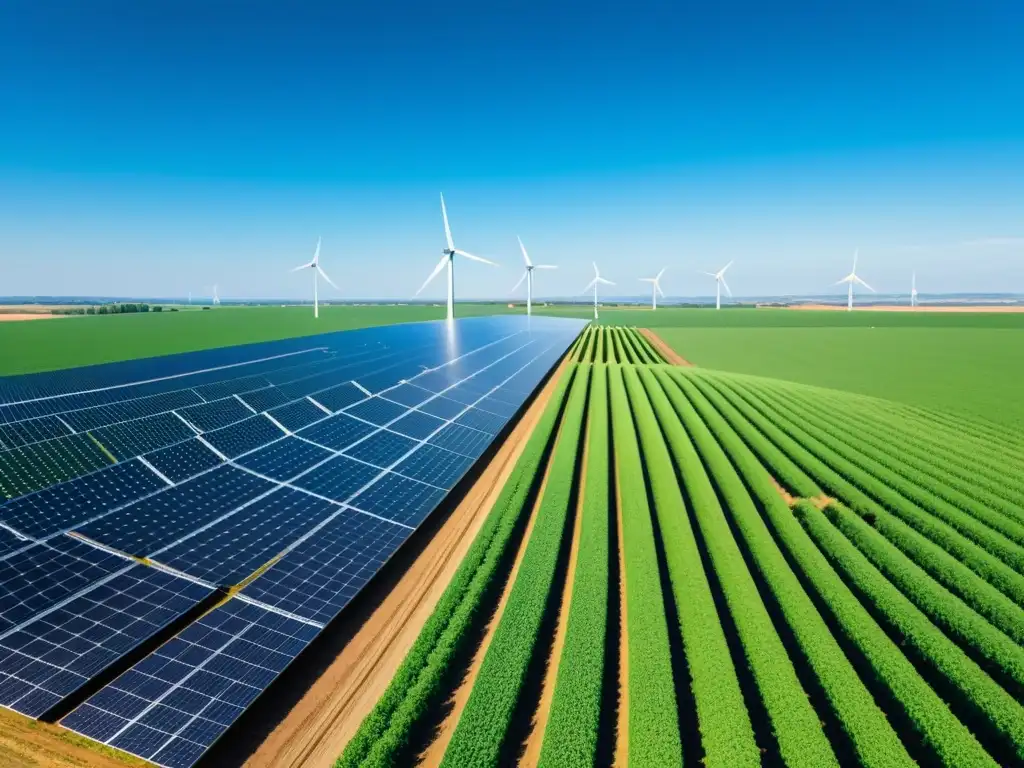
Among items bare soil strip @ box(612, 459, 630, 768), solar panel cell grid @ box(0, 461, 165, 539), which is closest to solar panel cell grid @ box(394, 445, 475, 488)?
bare soil strip @ box(612, 459, 630, 768)

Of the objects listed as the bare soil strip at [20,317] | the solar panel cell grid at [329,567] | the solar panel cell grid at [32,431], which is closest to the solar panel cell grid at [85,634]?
the solar panel cell grid at [329,567]

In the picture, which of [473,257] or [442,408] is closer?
[442,408]

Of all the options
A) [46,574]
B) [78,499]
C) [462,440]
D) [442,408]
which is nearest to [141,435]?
[78,499]

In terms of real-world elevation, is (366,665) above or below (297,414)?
below

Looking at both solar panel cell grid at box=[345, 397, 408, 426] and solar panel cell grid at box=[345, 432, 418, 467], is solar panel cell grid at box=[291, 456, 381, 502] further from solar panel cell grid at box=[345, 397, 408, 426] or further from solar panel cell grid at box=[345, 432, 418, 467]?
solar panel cell grid at box=[345, 397, 408, 426]

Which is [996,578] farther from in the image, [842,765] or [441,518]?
[441,518]

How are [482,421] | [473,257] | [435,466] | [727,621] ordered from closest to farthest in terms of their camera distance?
[727,621] < [435,466] < [482,421] < [473,257]

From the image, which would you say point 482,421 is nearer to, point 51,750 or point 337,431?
point 337,431
